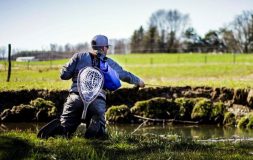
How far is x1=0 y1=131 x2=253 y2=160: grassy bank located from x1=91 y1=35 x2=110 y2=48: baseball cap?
5.95 ft

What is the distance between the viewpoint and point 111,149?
324 inches

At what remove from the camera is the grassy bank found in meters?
7.48

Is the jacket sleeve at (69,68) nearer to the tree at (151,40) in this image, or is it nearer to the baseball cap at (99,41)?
the baseball cap at (99,41)

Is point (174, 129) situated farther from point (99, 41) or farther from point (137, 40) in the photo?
point (137, 40)

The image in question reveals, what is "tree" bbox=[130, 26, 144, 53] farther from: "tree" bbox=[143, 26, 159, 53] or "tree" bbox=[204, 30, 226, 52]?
"tree" bbox=[204, 30, 226, 52]

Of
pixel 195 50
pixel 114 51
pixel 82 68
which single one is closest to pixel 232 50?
pixel 195 50

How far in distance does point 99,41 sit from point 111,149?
2523 millimetres

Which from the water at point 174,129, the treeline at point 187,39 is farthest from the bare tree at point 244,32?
the water at point 174,129

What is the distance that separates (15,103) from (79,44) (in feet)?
194

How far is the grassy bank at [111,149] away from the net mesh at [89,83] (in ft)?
2.68

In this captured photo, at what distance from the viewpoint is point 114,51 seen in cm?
8812

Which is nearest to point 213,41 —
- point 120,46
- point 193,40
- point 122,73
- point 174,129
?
point 193,40

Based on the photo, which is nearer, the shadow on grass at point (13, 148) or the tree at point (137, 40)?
the shadow on grass at point (13, 148)

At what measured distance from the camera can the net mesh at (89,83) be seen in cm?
953
